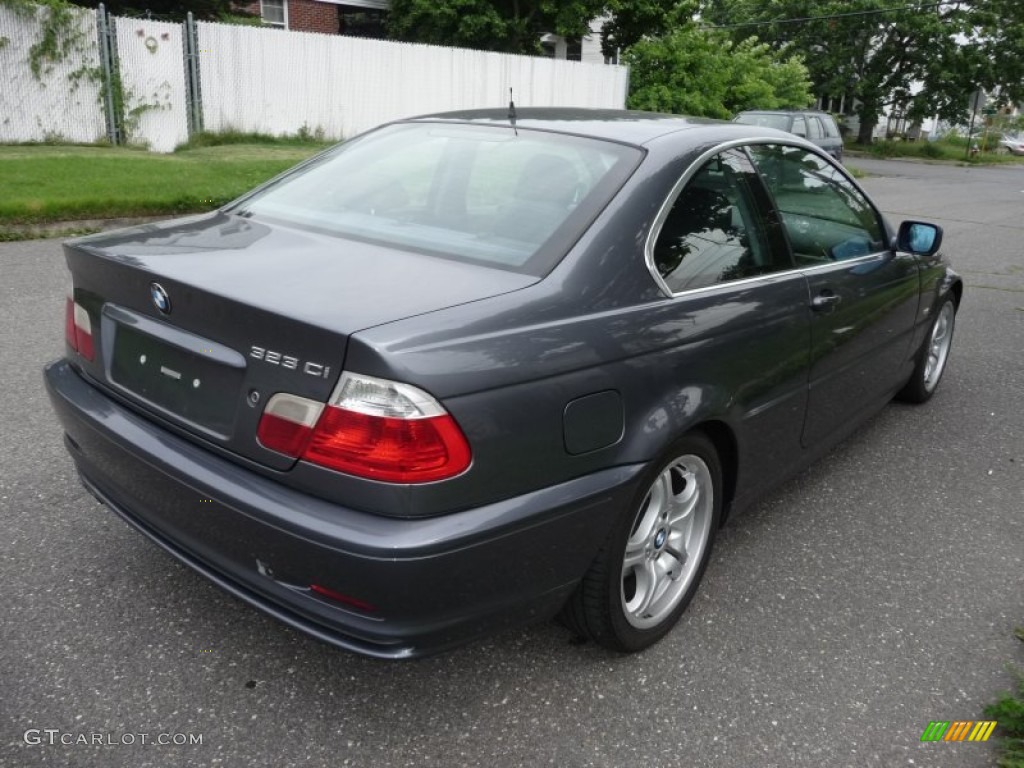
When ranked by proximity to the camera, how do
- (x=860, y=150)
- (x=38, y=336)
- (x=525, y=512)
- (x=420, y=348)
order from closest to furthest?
1. (x=420, y=348)
2. (x=525, y=512)
3. (x=38, y=336)
4. (x=860, y=150)

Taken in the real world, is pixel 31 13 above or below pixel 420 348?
above

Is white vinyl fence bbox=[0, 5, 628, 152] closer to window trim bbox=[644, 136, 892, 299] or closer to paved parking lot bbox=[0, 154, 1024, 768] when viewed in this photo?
paved parking lot bbox=[0, 154, 1024, 768]

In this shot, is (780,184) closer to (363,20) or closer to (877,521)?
(877,521)

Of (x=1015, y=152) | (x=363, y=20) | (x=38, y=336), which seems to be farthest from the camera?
(x=1015, y=152)

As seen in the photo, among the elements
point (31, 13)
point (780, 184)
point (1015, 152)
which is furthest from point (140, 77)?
point (1015, 152)

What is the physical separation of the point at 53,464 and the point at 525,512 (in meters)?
2.48

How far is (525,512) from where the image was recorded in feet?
7.04

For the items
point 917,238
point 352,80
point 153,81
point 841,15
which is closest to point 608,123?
point 917,238

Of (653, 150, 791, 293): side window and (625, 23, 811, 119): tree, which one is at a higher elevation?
(625, 23, 811, 119): tree

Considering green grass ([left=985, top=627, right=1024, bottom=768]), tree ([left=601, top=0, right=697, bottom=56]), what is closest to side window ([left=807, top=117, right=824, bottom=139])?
tree ([left=601, top=0, right=697, bottom=56])

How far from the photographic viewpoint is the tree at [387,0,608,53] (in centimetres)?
2291

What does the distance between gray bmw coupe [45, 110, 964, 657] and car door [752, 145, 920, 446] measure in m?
0.03

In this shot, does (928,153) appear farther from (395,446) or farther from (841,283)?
(395,446)

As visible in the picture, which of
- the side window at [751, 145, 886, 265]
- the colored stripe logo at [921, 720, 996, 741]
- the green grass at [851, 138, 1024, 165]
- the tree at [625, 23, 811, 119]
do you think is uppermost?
the tree at [625, 23, 811, 119]
